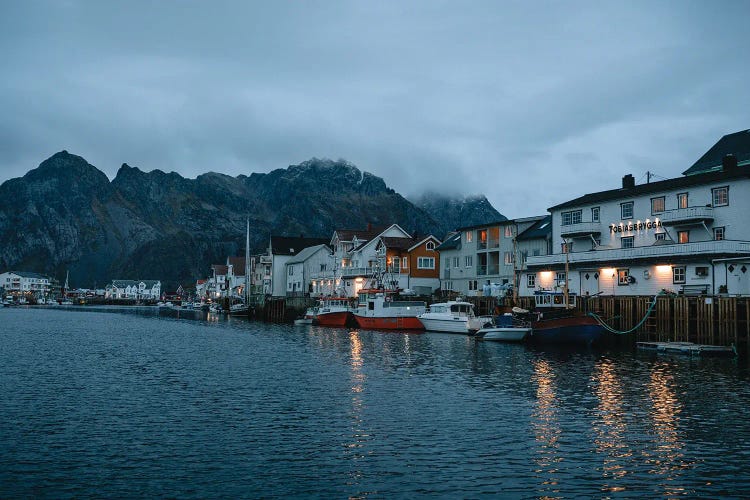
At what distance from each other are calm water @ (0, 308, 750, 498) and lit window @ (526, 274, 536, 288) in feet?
104

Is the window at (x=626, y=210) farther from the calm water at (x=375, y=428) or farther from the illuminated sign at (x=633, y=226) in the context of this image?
the calm water at (x=375, y=428)

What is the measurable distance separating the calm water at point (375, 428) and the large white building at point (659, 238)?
1551 centimetres

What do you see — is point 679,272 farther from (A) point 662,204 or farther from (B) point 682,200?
(A) point 662,204

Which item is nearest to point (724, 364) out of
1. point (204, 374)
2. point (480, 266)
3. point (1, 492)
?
point (204, 374)

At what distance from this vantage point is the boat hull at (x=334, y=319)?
8250cm

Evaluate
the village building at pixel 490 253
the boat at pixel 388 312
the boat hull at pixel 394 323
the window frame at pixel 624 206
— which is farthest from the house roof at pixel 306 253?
the window frame at pixel 624 206

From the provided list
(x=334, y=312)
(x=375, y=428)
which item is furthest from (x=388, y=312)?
(x=375, y=428)

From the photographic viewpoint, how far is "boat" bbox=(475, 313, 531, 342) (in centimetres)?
5547

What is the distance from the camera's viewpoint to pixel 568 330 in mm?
52250

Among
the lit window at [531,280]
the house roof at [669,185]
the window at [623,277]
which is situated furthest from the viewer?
the lit window at [531,280]

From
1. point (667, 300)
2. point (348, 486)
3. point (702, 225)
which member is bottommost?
point (348, 486)

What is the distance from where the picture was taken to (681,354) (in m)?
43.6

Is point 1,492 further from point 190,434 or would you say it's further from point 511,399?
point 511,399

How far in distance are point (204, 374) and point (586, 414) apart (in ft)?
68.2
